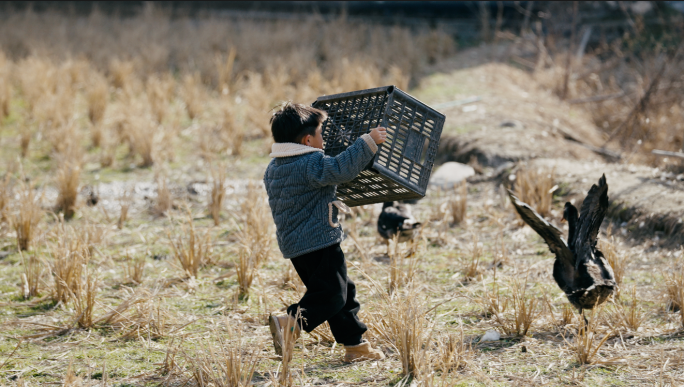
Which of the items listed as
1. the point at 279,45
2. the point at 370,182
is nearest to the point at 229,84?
the point at 279,45

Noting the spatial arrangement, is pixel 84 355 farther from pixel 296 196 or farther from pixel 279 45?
pixel 279 45

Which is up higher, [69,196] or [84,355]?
[69,196]

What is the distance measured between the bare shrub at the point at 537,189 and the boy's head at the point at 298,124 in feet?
11.8

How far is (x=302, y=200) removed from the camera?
3541 millimetres

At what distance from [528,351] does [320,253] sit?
1.36 meters

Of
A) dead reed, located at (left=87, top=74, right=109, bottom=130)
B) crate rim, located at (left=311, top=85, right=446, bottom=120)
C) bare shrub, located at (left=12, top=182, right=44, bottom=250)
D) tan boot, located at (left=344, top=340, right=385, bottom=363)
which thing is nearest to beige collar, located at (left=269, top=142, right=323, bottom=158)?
crate rim, located at (left=311, top=85, right=446, bottom=120)

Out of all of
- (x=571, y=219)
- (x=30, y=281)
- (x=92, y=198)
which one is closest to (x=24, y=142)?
(x=92, y=198)

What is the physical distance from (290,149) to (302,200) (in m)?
0.27

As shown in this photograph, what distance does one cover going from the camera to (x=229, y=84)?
11977 mm

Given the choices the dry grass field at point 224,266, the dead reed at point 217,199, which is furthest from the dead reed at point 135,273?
the dead reed at point 217,199

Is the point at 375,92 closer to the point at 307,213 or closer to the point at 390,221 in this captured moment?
the point at 307,213

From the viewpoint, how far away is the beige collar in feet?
11.4

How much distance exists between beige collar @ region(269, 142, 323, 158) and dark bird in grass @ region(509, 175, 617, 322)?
1.39m

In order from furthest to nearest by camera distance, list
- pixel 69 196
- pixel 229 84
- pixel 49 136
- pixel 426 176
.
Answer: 1. pixel 229 84
2. pixel 49 136
3. pixel 69 196
4. pixel 426 176
